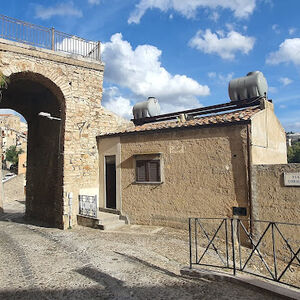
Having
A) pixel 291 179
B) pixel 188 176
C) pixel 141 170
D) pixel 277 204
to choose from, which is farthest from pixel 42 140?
pixel 291 179

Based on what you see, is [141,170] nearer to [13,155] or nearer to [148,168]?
[148,168]

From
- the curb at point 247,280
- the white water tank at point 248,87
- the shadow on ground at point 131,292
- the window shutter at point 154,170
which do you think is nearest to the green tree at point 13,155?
the window shutter at point 154,170

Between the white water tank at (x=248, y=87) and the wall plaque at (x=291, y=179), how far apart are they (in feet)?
12.5

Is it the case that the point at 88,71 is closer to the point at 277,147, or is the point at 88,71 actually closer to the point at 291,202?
the point at 277,147

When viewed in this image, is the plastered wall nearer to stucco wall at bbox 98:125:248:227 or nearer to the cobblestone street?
stucco wall at bbox 98:125:248:227

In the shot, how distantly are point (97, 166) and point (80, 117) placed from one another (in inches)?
90.3

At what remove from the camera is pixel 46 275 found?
5844mm

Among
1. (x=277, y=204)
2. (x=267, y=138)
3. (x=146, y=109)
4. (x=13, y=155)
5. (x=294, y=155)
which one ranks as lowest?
(x=277, y=204)

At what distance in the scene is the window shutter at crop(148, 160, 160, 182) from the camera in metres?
10.4

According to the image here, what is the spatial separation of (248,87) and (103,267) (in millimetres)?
8128

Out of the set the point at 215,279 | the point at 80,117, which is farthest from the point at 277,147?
the point at 80,117

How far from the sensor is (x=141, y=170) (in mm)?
10828

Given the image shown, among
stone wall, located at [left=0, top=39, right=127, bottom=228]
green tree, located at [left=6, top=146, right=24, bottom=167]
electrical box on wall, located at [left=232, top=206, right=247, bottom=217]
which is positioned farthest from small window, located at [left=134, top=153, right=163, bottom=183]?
green tree, located at [left=6, top=146, right=24, bottom=167]

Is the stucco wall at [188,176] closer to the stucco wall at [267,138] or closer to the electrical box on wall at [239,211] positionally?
the electrical box on wall at [239,211]
